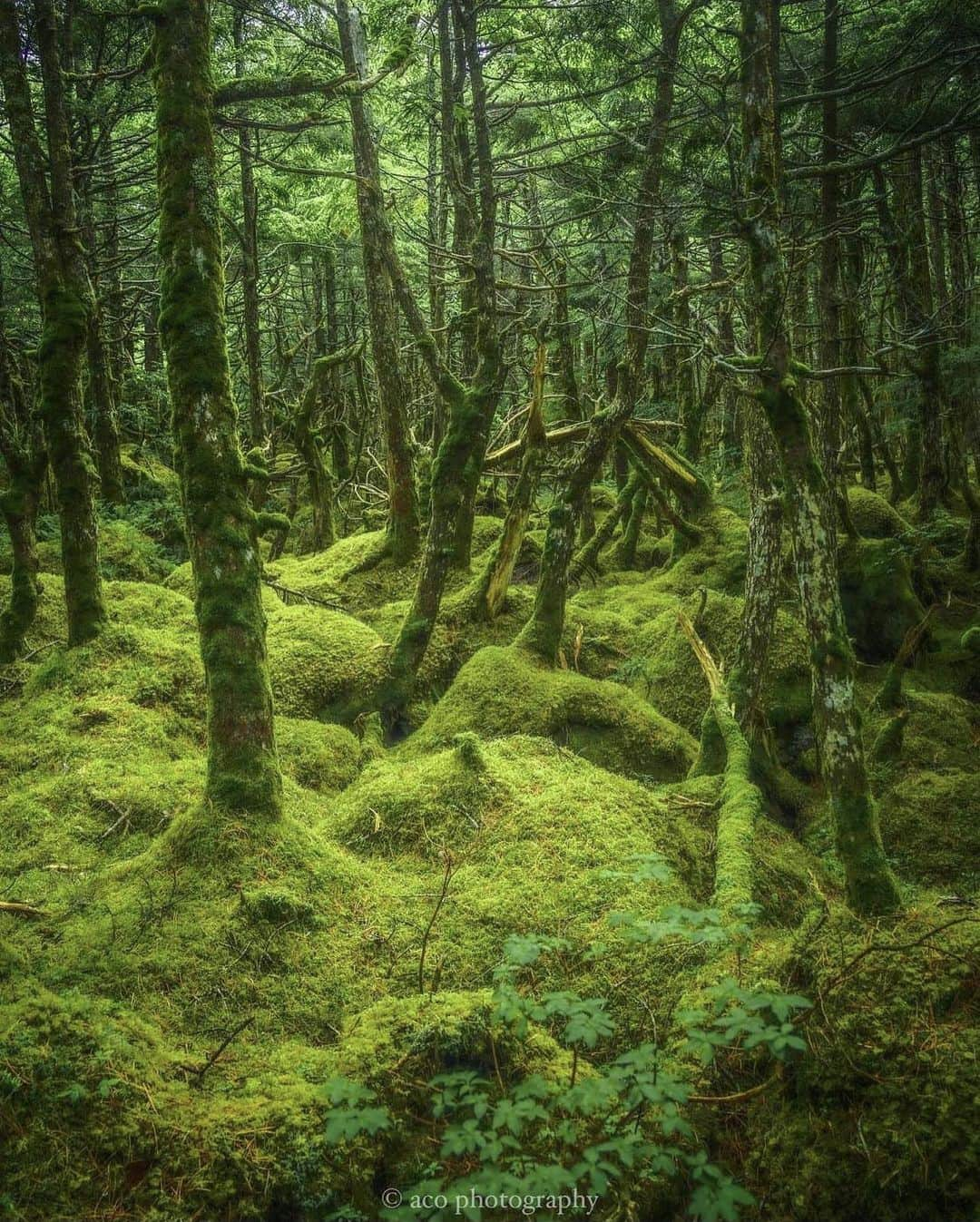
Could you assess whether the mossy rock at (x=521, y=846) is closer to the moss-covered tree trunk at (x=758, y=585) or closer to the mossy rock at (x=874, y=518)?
the moss-covered tree trunk at (x=758, y=585)

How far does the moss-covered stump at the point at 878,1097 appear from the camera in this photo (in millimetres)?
2730

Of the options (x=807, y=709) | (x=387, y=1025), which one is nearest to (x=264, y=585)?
(x=807, y=709)

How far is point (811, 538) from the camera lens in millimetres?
5082

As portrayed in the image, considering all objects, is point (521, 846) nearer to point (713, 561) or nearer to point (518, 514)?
point (518, 514)

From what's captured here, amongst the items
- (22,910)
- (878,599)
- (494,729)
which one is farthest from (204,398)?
(878,599)

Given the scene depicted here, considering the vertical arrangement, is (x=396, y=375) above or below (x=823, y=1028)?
above

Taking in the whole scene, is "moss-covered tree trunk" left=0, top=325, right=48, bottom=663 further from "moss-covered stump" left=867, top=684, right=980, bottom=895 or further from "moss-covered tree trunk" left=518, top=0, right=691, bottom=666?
"moss-covered stump" left=867, top=684, right=980, bottom=895

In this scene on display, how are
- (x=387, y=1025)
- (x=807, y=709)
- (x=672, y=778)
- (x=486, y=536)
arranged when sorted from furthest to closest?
1. (x=486, y=536)
2. (x=807, y=709)
3. (x=672, y=778)
4. (x=387, y=1025)

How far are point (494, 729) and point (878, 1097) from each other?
17.1ft

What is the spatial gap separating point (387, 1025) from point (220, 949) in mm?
1360

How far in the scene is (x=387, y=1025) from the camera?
356 cm

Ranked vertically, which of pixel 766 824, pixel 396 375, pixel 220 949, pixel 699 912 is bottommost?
pixel 766 824

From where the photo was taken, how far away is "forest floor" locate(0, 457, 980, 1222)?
2918mm

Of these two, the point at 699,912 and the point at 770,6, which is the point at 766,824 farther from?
the point at 770,6
